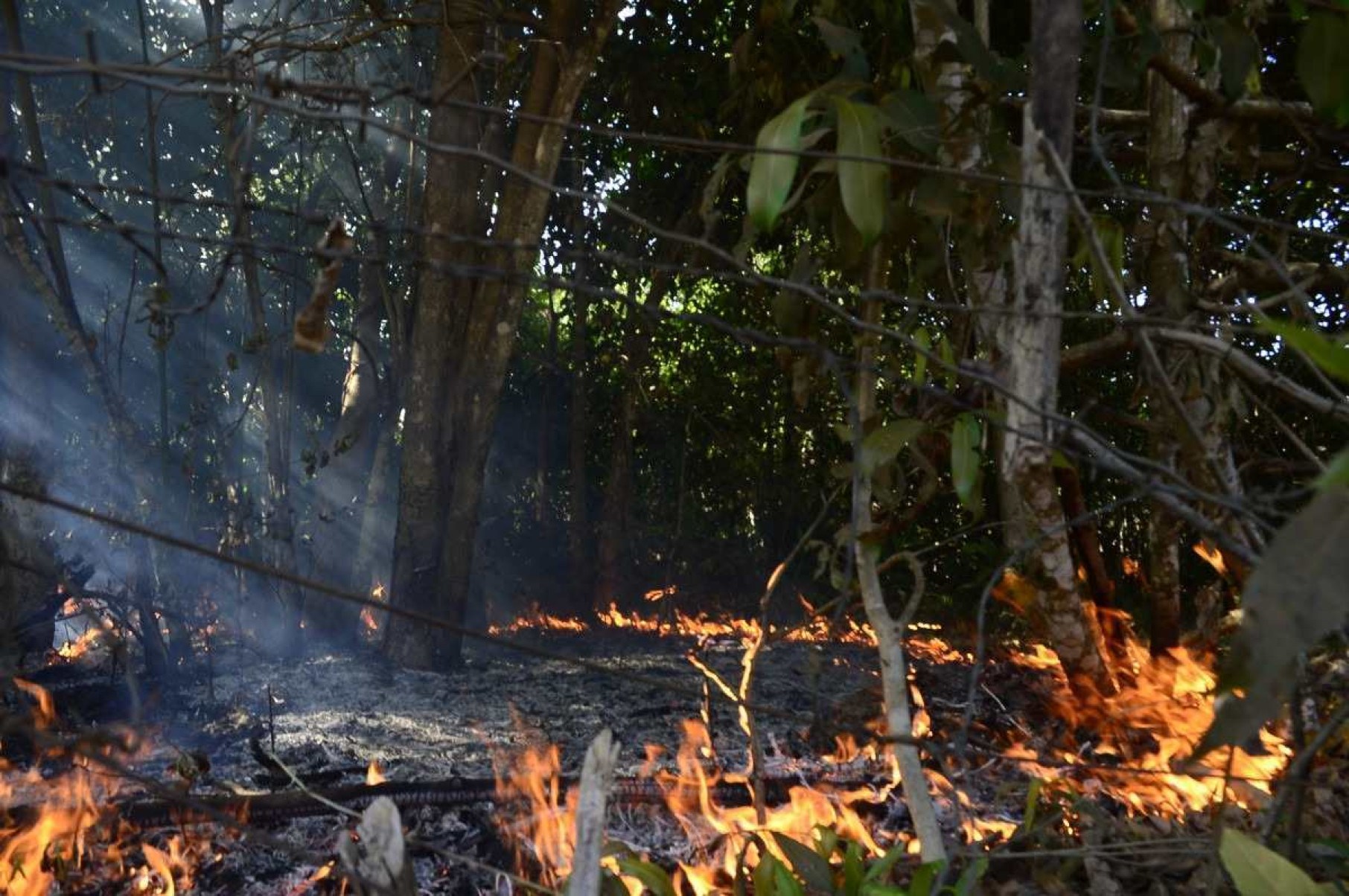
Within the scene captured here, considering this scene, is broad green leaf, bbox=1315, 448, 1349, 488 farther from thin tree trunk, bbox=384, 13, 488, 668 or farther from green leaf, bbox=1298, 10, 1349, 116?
thin tree trunk, bbox=384, 13, 488, 668

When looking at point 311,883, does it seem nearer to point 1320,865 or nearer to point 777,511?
point 1320,865

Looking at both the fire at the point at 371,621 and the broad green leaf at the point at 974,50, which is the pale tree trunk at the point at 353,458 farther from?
the broad green leaf at the point at 974,50

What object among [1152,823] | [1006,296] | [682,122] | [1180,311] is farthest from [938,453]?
[682,122]

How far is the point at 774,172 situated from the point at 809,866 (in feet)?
4.16

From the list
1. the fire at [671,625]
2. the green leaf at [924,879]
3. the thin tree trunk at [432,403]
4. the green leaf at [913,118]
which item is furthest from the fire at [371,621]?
the green leaf at [913,118]

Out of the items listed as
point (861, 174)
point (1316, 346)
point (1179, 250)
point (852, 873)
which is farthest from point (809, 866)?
point (1179, 250)

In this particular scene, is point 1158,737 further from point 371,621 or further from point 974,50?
point 371,621

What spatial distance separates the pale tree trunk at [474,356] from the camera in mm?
4770

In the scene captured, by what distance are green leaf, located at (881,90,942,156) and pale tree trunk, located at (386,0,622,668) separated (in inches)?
112

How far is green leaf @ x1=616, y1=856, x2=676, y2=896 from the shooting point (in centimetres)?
226

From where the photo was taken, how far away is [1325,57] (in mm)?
1748

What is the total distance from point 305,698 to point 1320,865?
3.31 metres

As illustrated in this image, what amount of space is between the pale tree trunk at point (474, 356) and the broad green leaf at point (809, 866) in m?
2.82

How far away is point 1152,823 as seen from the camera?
2756mm
